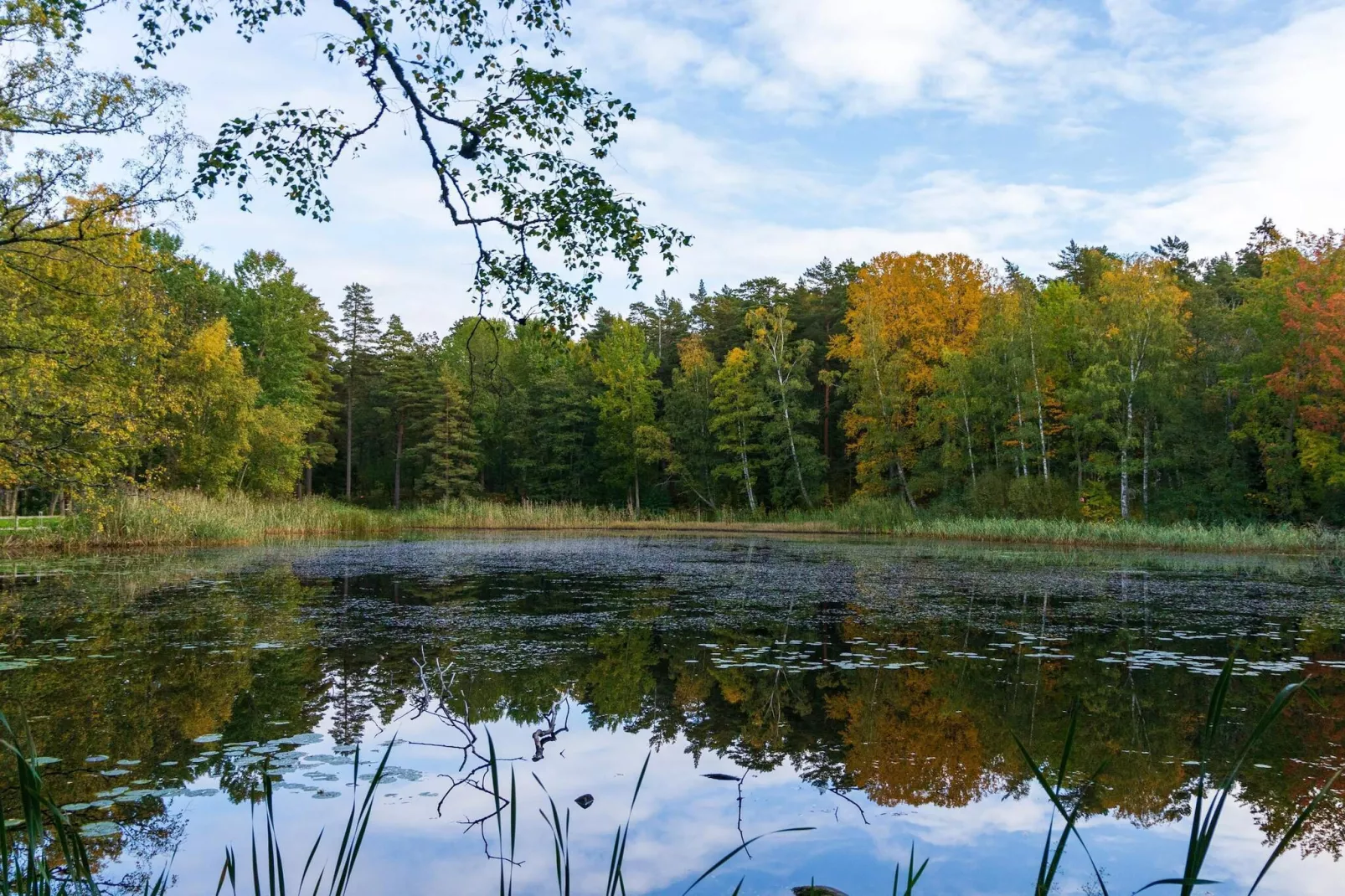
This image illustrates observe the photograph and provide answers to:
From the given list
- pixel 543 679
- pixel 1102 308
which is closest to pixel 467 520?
pixel 1102 308

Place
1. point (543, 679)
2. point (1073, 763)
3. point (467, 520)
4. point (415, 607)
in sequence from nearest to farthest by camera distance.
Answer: point (1073, 763) → point (543, 679) → point (415, 607) → point (467, 520)

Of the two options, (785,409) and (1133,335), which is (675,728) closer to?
(1133,335)

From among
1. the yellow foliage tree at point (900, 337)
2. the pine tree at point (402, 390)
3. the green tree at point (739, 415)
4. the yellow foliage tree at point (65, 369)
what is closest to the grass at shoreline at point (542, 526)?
the yellow foliage tree at point (65, 369)

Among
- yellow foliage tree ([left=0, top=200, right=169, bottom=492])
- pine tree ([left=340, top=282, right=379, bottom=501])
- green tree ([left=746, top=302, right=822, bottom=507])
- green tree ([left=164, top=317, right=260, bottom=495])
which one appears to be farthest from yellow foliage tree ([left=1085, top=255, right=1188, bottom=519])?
pine tree ([left=340, top=282, right=379, bottom=501])

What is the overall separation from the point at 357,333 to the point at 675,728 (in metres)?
51.8

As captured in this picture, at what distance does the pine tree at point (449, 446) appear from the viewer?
4578cm

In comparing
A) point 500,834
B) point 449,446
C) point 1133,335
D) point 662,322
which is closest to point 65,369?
point 500,834

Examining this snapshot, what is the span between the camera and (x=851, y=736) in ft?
16.8

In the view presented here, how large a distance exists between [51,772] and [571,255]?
3.97 metres

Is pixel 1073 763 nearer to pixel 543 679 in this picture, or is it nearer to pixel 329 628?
pixel 543 679

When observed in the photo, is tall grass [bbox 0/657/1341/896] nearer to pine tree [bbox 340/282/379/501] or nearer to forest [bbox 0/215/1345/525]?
forest [bbox 0/215/1345/525]

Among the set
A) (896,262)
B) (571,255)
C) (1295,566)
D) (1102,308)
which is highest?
(896,262)

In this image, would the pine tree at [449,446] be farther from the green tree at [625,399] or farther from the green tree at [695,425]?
the green tree at [695,425]

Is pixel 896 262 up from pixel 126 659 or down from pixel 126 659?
up
